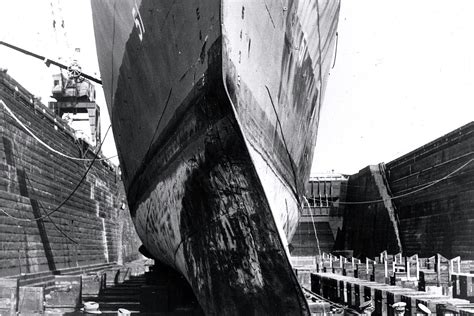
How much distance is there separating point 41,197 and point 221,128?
10.6m

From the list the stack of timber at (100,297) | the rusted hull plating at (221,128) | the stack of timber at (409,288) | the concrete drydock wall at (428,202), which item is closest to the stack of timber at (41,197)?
the stack of timber at (100,297)

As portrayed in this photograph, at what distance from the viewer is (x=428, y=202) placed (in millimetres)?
21031

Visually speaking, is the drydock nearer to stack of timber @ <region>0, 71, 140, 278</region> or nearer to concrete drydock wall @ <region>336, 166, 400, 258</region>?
stack of timber @ <region>0, 71, 140, 278</region>

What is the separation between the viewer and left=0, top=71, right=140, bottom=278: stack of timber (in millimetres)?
11250

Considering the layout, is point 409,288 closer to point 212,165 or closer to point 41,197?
point 212,165

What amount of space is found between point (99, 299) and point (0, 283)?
2.49 m

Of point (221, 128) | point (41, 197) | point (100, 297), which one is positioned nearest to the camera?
point (221, 128)

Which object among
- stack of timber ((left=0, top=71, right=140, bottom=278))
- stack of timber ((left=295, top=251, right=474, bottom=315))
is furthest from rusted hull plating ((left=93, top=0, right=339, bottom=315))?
stack of timber ((left=0, top=71, right=140, bottom=278))

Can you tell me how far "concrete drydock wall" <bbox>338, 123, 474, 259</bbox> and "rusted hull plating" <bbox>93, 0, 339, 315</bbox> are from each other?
12.9 meters

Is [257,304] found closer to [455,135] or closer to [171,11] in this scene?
[171,11]

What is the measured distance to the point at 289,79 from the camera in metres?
5.51

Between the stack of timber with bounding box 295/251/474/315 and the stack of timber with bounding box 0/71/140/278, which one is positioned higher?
the stack of timber with bounding box 0/71/140/278

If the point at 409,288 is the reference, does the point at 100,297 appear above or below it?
below

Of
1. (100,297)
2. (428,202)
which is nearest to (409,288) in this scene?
(100,297)
